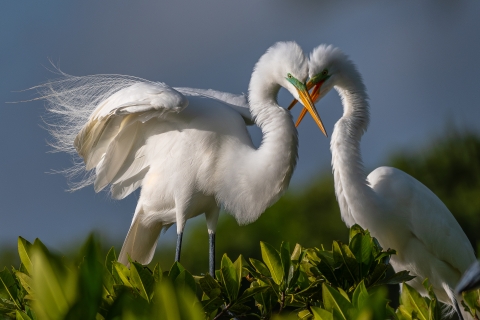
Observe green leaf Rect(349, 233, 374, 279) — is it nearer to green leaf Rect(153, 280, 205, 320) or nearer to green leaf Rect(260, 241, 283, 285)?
green leaf Rect(260, 241, 283, 285)

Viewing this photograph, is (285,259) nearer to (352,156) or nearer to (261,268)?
(261,268)

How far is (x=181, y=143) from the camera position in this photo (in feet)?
8.84

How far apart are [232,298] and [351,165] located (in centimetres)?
142

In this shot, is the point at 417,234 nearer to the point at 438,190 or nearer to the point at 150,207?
the point at 150,207

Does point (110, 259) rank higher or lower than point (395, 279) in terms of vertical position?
higher

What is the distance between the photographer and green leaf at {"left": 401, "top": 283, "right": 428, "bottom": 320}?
1.30 metres

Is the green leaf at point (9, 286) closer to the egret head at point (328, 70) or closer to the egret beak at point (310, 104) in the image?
the egret beak at point (310, 104)

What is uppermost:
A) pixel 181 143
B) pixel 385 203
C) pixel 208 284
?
pixel 181 143

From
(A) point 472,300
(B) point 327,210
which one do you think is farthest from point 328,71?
(B) point 327,210

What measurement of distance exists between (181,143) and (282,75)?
548 millimetres

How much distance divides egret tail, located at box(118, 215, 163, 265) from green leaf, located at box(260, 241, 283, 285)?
1.61 metres

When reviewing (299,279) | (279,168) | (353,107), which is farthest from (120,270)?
(353,107)

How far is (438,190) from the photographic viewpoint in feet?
40.9

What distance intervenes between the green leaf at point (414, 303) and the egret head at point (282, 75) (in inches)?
48.3
